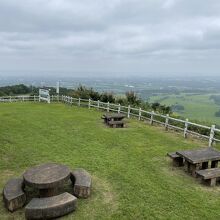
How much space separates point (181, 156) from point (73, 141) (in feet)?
15.9

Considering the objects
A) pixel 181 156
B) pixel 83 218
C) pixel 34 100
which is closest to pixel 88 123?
pixel 181 156

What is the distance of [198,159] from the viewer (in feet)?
25.2

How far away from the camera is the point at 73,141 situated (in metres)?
11.3

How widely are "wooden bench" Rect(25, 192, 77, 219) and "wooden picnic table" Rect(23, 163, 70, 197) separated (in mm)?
308

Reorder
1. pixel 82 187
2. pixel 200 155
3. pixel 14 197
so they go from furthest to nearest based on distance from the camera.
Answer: pixel 200 155 < pixel 82 187 < pixel 14 197

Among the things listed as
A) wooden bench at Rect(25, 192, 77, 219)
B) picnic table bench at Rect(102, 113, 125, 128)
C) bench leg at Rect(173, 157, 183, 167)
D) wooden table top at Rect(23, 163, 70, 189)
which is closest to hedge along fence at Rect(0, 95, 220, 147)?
picnic table bench at Rect(102, 113, 125, 128)

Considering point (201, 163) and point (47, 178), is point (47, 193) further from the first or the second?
point (201, 163)

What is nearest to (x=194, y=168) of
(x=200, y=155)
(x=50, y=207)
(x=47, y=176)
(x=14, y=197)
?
(x=200, y=155)

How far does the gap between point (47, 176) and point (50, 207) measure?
0.92 m

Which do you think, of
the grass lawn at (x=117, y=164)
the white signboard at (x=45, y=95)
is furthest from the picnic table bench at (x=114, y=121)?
the white signboard at (x=45, y=95)

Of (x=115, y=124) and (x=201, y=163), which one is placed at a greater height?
(x=201, y=163)

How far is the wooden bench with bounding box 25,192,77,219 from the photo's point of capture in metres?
5.27

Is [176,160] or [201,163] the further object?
[176,160]

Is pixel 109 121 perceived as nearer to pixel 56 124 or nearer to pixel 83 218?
pixel 56 124
